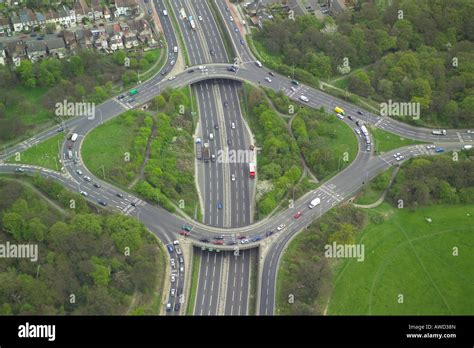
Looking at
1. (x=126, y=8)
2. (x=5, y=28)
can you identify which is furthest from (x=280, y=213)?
(x=5, y=28)

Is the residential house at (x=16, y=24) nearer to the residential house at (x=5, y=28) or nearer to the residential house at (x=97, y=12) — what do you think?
the residential house at (x=5, y=28)

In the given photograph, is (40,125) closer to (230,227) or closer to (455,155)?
(230,227)

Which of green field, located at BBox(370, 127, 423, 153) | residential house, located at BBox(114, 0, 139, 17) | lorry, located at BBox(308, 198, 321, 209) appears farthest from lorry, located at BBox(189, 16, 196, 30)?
lorry, located at BBox(308, 198, 321, 209)

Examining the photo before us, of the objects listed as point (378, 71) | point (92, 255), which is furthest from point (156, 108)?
point (378, 71)

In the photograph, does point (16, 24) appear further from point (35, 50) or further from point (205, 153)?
point (205, 153)

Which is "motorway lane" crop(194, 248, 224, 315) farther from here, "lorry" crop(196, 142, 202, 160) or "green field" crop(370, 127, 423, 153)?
"green field" crop(370, 127, 423, 153)

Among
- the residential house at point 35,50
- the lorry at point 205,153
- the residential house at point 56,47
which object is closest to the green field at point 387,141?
the lorry at point 205,153
